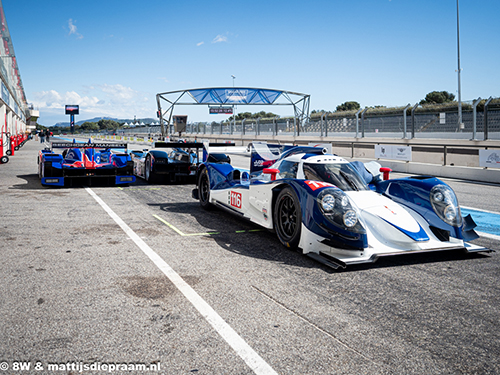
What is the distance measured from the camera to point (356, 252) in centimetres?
452

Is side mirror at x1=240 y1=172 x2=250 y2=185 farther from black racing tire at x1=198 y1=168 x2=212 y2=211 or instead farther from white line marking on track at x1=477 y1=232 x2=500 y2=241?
white line marking on track at x1=477 y1=232 x2=500 y2=241

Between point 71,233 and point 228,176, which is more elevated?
point 228,176

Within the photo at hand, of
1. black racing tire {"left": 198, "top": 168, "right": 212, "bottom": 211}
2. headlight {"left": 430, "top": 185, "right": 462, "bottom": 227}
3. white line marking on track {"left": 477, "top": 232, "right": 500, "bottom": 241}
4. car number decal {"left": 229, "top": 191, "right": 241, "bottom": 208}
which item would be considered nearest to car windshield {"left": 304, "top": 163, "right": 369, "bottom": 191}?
headlight {"left": 430, "top": 185, "right": 462, "bottom": 227}

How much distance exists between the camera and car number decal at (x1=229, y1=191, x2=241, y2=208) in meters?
6.68

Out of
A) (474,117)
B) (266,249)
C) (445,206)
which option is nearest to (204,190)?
(266,249)

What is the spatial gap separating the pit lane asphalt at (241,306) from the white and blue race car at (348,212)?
20 cm

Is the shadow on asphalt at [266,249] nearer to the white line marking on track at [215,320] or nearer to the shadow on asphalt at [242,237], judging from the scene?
the shadow on asphalt at [242,237]

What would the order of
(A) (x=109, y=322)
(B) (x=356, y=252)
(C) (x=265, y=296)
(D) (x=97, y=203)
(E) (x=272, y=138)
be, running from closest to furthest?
1. (A) (x=109, y=322)
2. (C) (x=265, y=296)
3. (B) (x=356, y=252)
4. (D) (x=97, y=203)
5. (E) (x=272, y=138)

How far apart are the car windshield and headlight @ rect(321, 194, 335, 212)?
2.54 ft

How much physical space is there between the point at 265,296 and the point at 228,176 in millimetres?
3942

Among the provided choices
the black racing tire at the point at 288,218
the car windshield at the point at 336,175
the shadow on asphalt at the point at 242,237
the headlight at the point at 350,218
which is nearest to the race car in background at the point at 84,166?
the shadow on asphalt at the point at 242,237

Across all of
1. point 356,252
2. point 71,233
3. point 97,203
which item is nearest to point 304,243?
point 356,252

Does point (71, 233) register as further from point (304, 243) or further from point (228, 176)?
point (304, 243)

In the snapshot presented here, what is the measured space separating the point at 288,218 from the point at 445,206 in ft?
6.06
